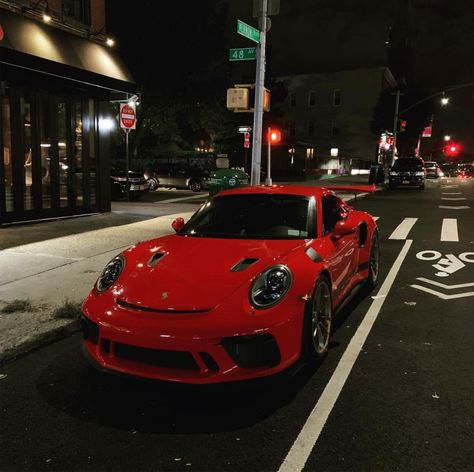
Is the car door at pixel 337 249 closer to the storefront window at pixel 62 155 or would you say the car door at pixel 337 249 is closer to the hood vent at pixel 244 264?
the hood vent at pixel 244 264

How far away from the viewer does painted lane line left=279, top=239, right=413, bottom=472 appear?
9.61ft

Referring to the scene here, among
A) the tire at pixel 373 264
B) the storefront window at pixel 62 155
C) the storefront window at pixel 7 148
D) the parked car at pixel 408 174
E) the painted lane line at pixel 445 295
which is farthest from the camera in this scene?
the parked car at pixel 408 174

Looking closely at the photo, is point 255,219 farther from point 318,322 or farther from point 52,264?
point 52,264

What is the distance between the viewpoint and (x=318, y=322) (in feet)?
13.7

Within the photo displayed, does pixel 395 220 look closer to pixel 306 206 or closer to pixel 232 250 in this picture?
pixel 306 206

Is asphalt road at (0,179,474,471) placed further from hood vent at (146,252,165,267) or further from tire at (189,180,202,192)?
tire at (189,180,202,192)

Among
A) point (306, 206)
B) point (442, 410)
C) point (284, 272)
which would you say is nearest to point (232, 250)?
point (284, 272)

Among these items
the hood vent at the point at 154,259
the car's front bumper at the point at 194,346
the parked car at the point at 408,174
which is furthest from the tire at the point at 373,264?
the parked car at the point at 408,174

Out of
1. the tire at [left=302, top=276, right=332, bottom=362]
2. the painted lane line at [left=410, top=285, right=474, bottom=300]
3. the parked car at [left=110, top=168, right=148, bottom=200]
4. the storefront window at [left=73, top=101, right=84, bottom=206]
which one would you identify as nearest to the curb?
the tire at [left=302, top=276, right=332, bottom=362]

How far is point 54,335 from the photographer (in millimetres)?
4875

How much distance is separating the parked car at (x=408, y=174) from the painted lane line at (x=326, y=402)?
25549mm

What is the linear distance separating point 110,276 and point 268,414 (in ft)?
5.47

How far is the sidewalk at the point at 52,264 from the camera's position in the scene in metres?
4.88

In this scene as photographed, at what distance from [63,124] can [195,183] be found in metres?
13.7
